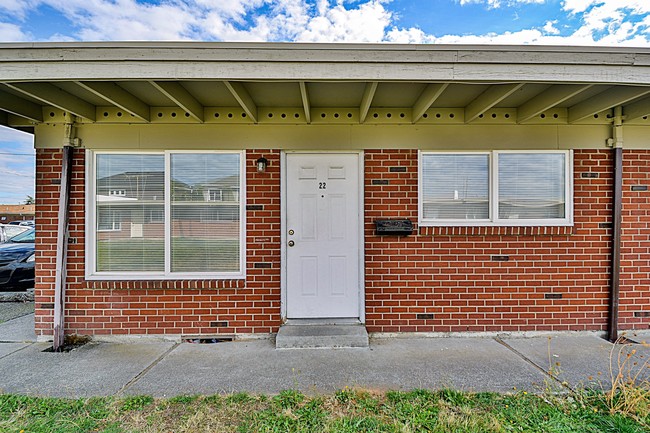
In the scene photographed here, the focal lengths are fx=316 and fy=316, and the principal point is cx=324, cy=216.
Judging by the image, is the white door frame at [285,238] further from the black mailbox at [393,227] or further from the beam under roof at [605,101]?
the beam under roof at [605,101]

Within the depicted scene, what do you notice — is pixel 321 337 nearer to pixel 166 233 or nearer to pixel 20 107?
pixel 166 233

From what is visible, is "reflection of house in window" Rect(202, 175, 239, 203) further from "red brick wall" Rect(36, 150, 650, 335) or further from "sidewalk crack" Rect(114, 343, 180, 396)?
"sidewalk crack" Rect(114, 343, 180, 396)

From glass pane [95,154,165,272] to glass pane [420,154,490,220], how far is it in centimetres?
323

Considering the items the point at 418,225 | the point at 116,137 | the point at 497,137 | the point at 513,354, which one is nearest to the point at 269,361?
the point at 418,225

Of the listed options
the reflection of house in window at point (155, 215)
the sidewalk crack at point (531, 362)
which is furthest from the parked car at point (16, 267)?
the sidewalk crack at point (531, 362)

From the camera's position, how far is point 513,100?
3.54m

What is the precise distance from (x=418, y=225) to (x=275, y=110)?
221 centimetres

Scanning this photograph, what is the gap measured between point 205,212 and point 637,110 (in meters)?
5.02

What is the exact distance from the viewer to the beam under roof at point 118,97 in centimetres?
280

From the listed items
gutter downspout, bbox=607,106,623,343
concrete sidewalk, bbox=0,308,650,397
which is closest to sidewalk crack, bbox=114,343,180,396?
concrete sidewalk, bbox=0,308,650,397

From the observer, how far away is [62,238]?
359 centimetres

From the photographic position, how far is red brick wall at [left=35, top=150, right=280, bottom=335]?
372cm

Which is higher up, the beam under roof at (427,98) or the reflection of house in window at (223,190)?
the beam under roof at (427,98)

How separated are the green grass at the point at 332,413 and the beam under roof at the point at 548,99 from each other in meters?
2.60
